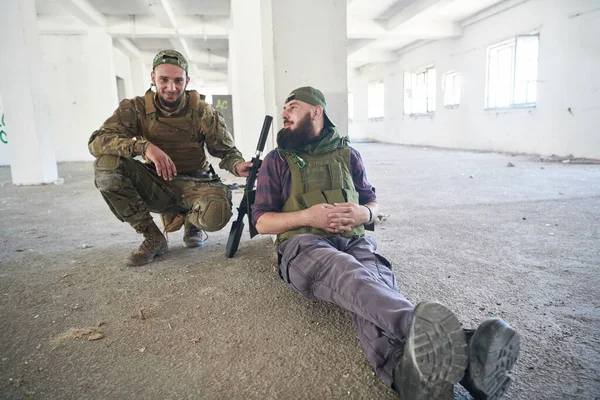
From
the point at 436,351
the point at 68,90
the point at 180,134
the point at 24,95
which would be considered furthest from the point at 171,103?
the point at 68,90

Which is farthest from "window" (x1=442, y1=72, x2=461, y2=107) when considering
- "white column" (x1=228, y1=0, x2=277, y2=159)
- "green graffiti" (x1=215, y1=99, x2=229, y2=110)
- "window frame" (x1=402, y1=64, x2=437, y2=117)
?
"white column" (x1=228, y1=0, x2=277, y2=159)

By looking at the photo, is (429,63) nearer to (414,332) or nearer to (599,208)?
(599,208)

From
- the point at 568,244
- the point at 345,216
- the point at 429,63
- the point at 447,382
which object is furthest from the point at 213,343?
the point at 429,63

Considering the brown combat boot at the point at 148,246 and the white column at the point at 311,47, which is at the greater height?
the white column at the point at 311,47

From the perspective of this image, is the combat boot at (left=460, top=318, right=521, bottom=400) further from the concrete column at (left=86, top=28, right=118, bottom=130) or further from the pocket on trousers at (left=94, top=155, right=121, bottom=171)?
the concrete column at (left=86, top=28, right=118, bottom=130)

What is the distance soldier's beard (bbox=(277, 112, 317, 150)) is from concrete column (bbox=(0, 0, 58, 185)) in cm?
549

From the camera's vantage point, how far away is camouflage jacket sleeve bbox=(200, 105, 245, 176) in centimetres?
231

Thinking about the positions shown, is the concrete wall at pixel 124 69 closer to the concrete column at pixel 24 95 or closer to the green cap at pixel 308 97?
the concrete column at pixel 24 95

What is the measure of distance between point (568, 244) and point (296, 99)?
5.99 ft

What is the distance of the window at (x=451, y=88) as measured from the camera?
11.1 metres

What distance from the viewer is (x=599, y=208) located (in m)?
3.17

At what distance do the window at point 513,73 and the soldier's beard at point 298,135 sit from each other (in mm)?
7970

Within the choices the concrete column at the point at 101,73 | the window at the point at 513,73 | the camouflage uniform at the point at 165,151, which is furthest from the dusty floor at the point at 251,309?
the concrete column at the point at 101,73

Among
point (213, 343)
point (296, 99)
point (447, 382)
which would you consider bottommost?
point (213, 343)
